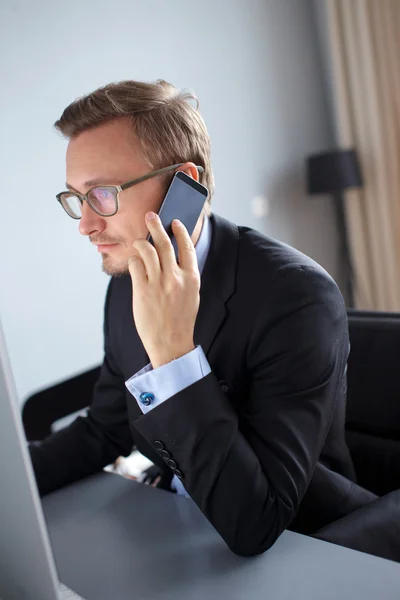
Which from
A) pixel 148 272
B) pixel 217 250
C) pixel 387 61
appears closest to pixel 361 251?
pixel 387 61

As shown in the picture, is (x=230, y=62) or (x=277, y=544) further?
(x=230, y=62)

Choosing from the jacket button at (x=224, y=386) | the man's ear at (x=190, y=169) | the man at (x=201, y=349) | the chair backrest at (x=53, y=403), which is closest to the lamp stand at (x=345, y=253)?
the chair backrest at (x=53, y=403)

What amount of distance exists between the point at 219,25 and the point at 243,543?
109 inches

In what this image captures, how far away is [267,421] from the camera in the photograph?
2.94 feet

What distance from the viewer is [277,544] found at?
2.60 feet

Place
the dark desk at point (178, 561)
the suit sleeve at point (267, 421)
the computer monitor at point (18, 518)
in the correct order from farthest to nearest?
the suit sleeve at point (267, 421) < the dark desk at point (178, 561) < the computer monitor at point (18, 518)

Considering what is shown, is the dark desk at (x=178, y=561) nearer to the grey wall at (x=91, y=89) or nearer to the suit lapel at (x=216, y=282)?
the suit lapel at (x=216, y=282)

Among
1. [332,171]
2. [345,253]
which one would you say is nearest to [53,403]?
[332,171]

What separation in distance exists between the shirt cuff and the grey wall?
126 centimetres

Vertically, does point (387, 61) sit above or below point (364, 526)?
above

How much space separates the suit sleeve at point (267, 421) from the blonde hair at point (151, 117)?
1.01ft

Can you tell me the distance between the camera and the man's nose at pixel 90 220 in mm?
1051

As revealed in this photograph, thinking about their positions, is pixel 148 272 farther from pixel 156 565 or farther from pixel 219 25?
pixel 219 25

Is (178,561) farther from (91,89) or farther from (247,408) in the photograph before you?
(91,89)
